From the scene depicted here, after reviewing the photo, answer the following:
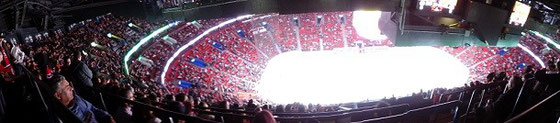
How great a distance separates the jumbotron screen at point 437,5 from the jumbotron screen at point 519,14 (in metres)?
1.79

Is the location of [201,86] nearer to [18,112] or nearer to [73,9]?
[73,9]

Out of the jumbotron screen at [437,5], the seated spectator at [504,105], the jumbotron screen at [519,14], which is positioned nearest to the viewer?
the seated spectator at [504,105]

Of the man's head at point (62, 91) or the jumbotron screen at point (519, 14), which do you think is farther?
the jumbotron screen at point (519, 14)

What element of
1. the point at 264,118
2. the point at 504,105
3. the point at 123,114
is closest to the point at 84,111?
the point at 123,114

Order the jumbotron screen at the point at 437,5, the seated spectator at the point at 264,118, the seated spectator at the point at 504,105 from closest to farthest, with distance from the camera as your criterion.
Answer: the seated spectator at the point at 264,118, the seated spectator at the point at 504,105, the jumbotron screen at the point at 437,5

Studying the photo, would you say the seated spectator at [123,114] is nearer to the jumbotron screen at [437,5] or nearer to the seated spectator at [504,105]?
the seated spectator at [504,105]

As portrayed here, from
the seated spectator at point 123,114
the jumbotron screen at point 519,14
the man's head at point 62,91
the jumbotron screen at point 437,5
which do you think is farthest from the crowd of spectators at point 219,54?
the jumbotron screen at point 437,5

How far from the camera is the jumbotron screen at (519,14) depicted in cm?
1186

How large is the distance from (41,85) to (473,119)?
221 inches

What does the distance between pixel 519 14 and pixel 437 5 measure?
249cm

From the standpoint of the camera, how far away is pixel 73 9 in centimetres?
1567

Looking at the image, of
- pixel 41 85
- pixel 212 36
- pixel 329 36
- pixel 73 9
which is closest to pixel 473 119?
pixel 41 85

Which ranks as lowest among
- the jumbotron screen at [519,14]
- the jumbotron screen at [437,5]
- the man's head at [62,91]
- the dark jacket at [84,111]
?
the dark jacket at [84,111]

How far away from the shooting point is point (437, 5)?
12.8 m
